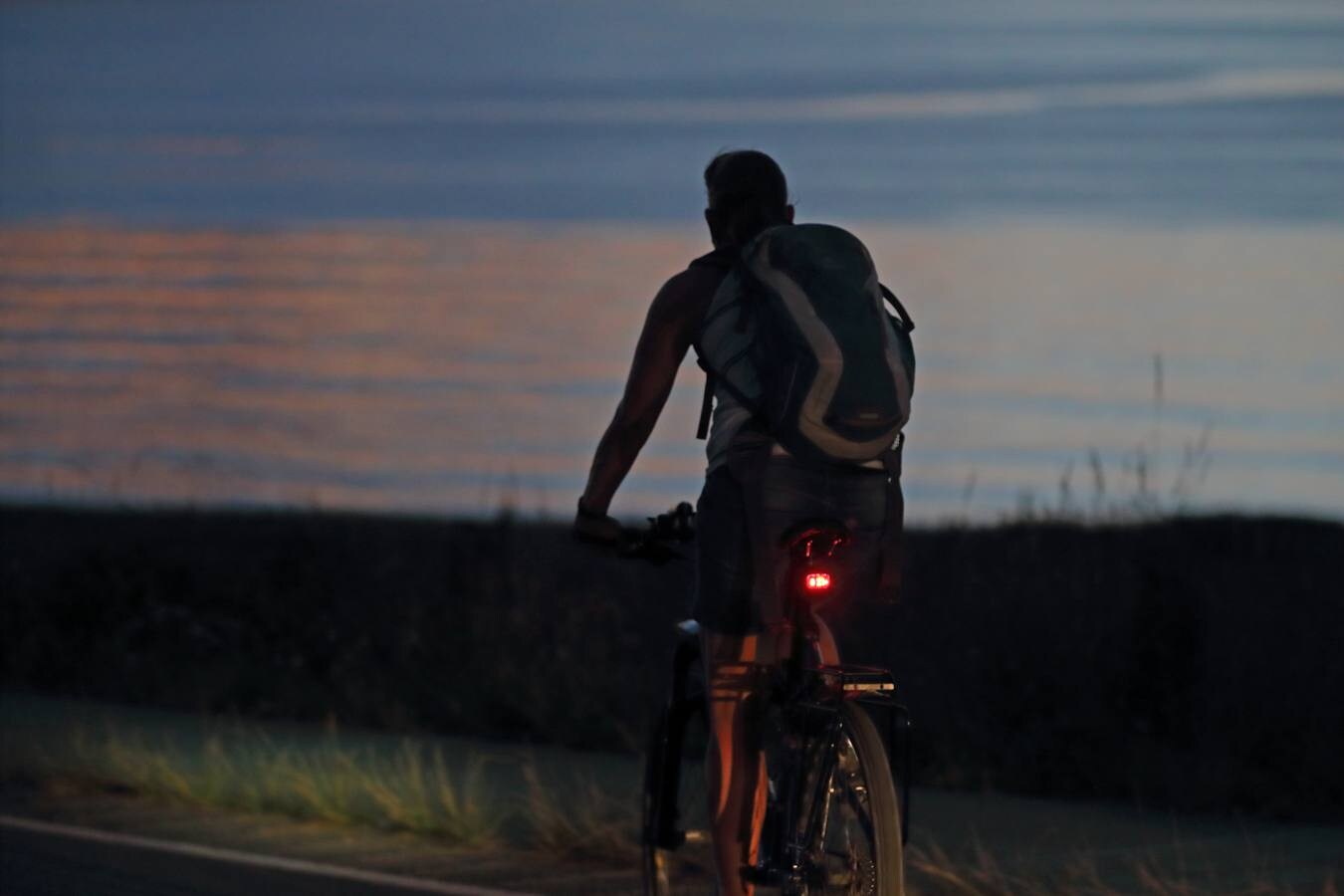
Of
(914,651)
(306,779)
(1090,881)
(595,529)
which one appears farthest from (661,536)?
(914,651)

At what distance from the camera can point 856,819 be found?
17.1ft

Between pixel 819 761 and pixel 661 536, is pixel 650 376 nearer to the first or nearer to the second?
pixel 661 536

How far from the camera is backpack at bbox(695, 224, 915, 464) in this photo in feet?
17.1

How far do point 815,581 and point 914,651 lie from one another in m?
7.74

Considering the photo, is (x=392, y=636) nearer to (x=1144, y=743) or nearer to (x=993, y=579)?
(x=993, y=579)

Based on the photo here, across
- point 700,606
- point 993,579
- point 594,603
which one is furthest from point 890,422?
point 594,603

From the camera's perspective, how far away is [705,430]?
569cm

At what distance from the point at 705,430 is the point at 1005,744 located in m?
6.10

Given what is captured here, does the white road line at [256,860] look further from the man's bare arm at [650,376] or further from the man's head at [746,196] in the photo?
the man's head at [746,196]

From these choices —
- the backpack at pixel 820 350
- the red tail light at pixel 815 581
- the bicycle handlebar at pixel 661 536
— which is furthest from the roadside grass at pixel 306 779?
the backpack at pixel 820 350

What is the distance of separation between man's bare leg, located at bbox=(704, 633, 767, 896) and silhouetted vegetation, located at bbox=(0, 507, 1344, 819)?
2898 mm

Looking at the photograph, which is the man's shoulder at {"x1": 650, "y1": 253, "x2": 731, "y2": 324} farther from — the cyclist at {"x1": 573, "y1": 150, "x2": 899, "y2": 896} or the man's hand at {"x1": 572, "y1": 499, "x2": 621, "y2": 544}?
the man's hand at {"x1": 572, "y1": 499, "x2": 621, "y2": 544}

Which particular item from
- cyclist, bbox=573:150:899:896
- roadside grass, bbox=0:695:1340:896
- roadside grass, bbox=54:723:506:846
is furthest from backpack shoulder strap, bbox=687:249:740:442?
roadside grass, bbox=54:723:506:846

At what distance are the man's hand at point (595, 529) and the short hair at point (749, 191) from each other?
762 millimetres
